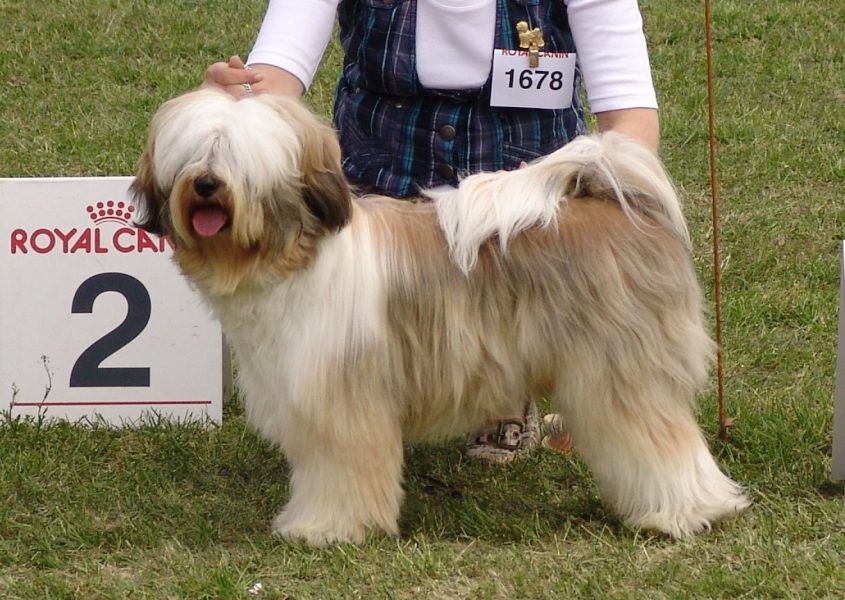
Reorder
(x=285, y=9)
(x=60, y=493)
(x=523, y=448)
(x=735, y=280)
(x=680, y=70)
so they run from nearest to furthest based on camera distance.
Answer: (x=285, y=9) → (x=60, y=493) → (x=523, y=448) → (x=735, y=280) → (x=680, y=70)

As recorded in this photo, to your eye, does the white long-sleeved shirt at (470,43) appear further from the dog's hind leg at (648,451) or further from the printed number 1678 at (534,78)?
the dog's hind leg at (648,451)

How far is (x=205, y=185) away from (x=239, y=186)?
0.07 metres

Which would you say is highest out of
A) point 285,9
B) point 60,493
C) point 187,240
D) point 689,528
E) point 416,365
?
point 285,9

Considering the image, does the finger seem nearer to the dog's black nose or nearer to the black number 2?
the dog's black nose

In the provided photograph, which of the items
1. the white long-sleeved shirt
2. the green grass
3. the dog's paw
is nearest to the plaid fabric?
the white long-sleeved shirt

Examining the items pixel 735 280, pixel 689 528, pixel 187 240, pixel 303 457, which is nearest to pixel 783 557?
pixel 689 528

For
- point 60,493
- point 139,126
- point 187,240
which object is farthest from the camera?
point 139,126

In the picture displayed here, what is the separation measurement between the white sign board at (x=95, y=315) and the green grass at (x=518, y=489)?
0.39ft

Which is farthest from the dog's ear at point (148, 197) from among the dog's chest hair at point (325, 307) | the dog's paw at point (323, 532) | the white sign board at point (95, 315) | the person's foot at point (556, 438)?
the person's foot at point (556, 438)

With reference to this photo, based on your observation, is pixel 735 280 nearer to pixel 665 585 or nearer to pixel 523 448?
pixel 523 448

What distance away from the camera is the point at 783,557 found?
3010mm

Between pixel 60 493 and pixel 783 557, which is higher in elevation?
pixel 783 557

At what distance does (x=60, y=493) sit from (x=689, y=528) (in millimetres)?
1767

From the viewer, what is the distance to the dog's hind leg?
3.03 metres
